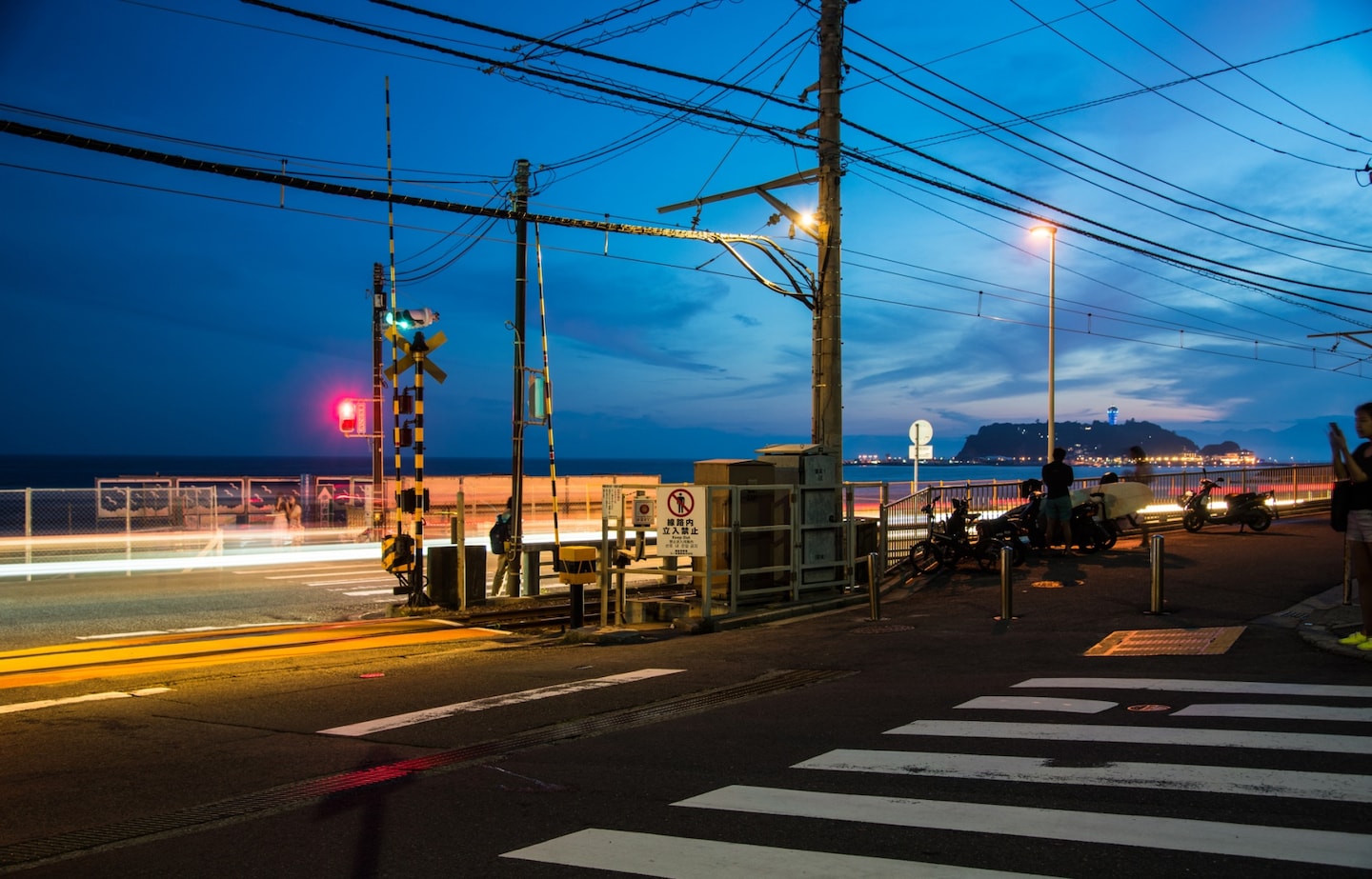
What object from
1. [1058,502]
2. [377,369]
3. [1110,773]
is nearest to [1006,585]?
[1058,502]

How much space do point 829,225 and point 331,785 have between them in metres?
13.4

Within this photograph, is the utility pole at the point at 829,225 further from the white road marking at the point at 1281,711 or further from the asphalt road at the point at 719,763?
the white road marking at the point at 1281,711

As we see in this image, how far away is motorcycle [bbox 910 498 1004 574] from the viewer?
17812mm

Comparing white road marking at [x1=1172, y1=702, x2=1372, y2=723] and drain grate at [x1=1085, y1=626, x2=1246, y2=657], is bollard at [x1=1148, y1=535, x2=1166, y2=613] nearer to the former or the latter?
drain grate at [x1=1085, y1=626, x2=1246, y2=657]

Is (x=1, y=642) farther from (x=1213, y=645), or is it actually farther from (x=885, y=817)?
(x=1213, y=645)

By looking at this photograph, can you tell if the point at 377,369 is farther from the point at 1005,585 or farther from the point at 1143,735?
the point at 1143,735

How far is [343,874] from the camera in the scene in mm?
4551

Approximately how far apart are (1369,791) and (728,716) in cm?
429

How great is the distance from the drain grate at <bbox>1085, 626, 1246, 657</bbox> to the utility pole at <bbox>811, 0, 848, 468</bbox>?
6.81 metres

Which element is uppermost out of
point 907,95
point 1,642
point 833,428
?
point 907,95

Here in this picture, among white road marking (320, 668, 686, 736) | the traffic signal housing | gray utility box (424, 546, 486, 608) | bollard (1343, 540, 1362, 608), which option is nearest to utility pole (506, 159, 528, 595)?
gray utility box (424, 546, 486, 608)

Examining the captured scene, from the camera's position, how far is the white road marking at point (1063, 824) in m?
4.39

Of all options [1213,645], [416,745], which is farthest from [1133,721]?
[416,745]

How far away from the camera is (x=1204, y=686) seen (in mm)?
8188
